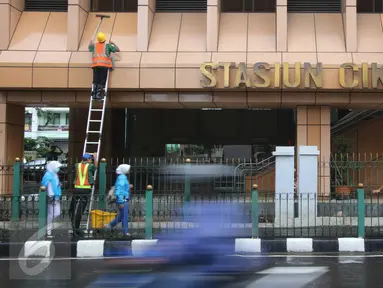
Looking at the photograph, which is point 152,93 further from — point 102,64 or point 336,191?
point 336,191

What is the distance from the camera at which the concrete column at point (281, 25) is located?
13.1 metres

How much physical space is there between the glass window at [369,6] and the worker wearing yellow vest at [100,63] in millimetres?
7948

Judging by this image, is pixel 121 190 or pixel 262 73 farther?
pixel 262 73

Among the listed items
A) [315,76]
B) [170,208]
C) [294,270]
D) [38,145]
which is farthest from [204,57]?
[38,145]

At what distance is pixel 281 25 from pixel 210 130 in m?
10.1

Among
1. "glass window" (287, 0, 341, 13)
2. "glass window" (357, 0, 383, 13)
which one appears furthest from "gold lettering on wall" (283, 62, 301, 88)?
"glass window" (357, 0, 383, 13)

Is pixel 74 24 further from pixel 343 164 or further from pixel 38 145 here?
pixel 38 145

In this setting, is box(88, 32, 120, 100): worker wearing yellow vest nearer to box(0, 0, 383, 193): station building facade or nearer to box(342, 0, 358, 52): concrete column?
box(0, 0, 383, 193): station building facade

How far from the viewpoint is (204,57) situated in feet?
42.9

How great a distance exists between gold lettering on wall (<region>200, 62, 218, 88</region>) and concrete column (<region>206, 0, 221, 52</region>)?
2.74 ft

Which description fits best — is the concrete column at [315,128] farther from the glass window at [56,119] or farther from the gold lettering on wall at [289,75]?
the glass window at [56,119]

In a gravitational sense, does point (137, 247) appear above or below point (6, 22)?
below

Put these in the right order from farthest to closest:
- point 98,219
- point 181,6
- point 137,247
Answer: point 181,6 < point 98,219 < point 137,247

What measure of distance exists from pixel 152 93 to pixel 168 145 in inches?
371
